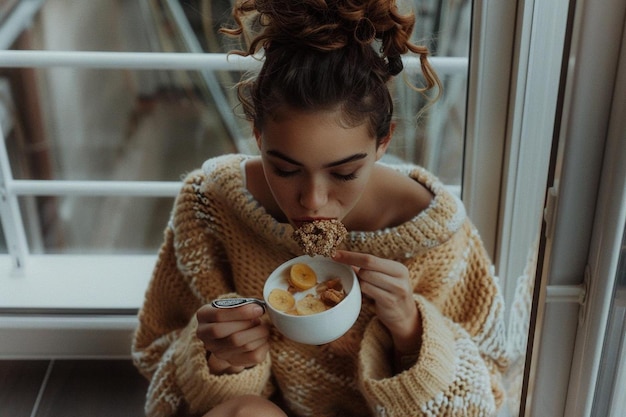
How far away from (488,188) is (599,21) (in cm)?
69

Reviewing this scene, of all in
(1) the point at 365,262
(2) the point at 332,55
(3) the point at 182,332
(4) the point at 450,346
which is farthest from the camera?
(3) the point at 182,332

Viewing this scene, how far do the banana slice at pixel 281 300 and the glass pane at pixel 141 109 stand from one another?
0.37 meters

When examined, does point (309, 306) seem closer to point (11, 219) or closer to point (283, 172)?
point (283, 172)

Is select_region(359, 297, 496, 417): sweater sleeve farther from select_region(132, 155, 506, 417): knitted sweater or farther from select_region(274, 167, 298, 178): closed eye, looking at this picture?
select_region(274, 167, 298, 178): closed eye

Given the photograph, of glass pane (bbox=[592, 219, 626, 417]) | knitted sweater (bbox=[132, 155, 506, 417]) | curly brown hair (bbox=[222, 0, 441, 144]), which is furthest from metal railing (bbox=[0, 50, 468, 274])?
glass pane (bbox=[592, 219, 626, 417])

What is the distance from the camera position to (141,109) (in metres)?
2.30

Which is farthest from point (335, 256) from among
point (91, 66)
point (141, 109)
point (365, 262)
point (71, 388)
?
point (141, 109)

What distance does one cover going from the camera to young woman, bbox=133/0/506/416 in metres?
1.00

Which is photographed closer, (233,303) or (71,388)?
(233,303)

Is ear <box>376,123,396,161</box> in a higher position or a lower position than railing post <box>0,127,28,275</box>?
higher

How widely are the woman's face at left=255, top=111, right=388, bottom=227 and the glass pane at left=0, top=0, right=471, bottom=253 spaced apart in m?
0.32

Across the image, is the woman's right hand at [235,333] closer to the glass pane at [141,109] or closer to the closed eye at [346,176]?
the closed eye at [346,176]

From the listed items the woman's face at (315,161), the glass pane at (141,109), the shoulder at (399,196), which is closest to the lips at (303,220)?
the woman's face at (315,161)

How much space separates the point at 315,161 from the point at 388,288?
24cm
